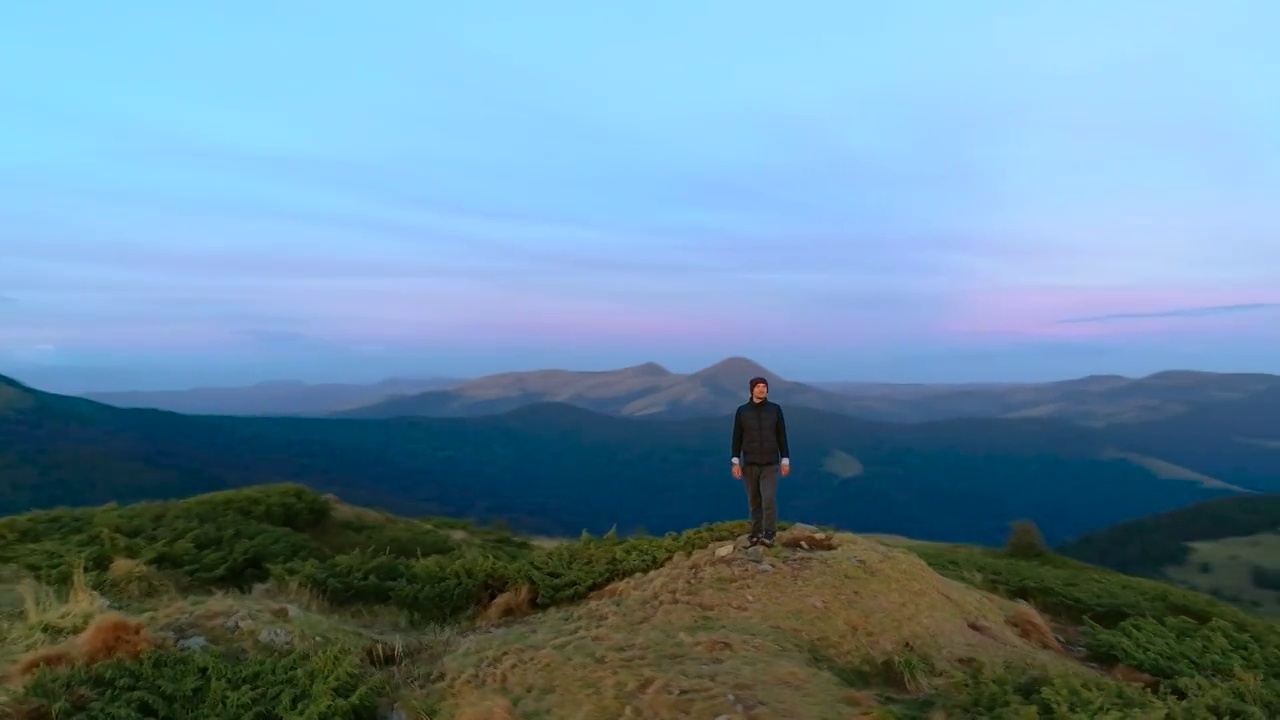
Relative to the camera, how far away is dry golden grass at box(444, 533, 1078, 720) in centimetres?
680

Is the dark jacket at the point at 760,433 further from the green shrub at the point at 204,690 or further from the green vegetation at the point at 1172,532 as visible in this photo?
the green vegetation at the point at 1172,532

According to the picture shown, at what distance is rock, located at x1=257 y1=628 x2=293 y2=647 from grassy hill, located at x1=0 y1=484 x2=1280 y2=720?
0.08ft

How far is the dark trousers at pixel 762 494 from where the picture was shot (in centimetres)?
1138

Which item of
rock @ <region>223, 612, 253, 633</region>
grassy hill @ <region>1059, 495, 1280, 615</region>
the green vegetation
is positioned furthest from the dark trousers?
the green vegetation

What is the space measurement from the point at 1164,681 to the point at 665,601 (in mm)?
5351

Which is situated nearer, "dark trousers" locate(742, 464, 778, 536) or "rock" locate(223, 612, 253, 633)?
"rock" locate(223, 612, 253, 633)

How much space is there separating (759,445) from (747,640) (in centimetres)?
342

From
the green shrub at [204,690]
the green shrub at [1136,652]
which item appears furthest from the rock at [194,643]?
the green shrub at [1136,652]

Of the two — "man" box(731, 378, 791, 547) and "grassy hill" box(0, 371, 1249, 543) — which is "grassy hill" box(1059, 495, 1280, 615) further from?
"grassy hill" box(0, 371, 1249, 543)

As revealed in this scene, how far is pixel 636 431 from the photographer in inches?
6585

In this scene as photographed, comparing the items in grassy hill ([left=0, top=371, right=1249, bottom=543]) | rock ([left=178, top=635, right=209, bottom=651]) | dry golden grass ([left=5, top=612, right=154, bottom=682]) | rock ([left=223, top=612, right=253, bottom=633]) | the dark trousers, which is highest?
the dark trousers

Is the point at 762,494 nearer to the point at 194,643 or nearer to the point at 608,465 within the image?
the point at 194,643

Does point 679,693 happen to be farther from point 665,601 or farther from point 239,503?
point 239,503

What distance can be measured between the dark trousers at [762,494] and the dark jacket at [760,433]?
0.46 feet
